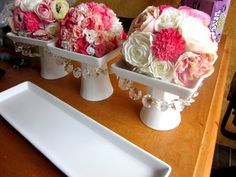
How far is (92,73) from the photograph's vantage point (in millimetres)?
524

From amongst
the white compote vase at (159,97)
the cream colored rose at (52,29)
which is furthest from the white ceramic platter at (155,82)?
the cream colored rose at (52,29)

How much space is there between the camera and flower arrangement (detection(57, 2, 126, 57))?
460 millimetres

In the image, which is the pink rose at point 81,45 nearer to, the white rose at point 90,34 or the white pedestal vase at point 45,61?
the white rose at point 90,34

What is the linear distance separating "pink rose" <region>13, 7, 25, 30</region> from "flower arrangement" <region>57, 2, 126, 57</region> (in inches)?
5.4

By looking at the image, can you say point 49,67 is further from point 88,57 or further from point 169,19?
point 169,19

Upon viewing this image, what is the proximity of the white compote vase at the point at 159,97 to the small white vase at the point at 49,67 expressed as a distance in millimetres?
246

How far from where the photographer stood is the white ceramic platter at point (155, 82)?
0.37m

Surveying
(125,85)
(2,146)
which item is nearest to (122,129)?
(125,85)

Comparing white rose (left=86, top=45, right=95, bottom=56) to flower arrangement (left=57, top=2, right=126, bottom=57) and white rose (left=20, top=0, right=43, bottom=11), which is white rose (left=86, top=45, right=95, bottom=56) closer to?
flower arrangement (left=57, top=2, right=126, bottom=57)

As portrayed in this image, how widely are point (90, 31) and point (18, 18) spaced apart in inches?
8.7

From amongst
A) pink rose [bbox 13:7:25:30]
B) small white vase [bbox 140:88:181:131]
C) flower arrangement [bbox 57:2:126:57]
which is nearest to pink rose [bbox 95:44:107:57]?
flower arrangement [bbox 57:2:126:57]

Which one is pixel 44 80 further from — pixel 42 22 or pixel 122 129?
pixel 122 129

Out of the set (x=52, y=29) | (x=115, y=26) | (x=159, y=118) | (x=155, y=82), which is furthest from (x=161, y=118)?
(x=52, y=29)

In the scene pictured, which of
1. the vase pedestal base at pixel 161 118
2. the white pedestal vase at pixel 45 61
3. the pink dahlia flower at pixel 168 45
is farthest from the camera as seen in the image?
the white pedestal vase at pixel 45 61
